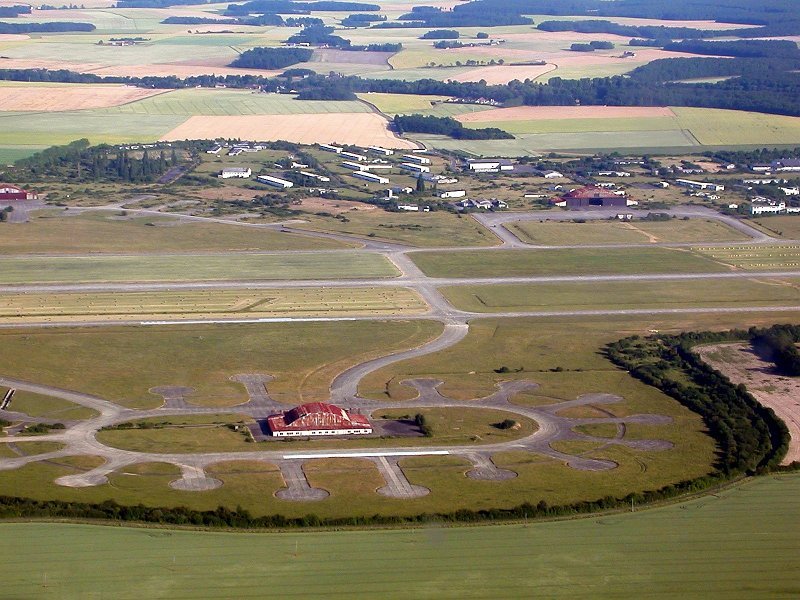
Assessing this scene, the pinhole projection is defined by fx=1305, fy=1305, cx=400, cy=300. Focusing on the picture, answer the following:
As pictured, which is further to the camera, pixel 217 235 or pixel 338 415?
pixel 217 235

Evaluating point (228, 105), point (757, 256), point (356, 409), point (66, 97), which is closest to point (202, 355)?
point (356, 409)

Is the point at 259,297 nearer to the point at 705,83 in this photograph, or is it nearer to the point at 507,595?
the point at 507,595

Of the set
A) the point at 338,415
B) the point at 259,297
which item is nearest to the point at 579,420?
the point at 338,415

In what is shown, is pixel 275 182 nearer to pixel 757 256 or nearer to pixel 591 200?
pixel 591 200

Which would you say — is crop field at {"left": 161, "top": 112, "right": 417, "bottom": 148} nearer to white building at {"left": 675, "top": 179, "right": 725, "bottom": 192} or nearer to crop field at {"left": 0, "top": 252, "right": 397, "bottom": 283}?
white building at {"left": 675, "top": 179, "right": 725, "bottom": 192}

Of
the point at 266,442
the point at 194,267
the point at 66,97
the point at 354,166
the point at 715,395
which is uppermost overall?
the point at 66,97

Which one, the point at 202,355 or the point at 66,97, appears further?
the point at 66,97
